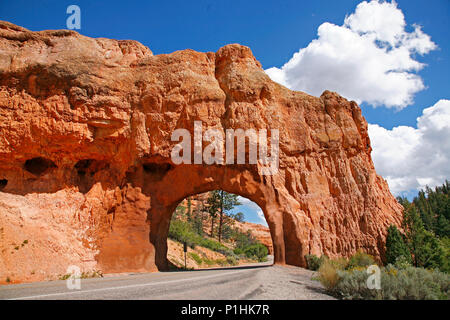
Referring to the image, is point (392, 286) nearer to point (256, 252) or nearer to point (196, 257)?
point (196, 257)

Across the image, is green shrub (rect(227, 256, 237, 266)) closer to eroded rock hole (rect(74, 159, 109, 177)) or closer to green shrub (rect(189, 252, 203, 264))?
green shrub (rect(189, 252, 203, 264))

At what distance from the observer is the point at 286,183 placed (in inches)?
766

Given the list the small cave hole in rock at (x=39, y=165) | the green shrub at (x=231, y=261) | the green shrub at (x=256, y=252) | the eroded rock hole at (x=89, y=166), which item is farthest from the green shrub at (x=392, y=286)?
the green shrub at (x=256, y=252)

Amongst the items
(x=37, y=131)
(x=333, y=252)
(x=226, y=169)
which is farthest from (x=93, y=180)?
(x=333, y=252)

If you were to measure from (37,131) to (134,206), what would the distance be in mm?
6918
